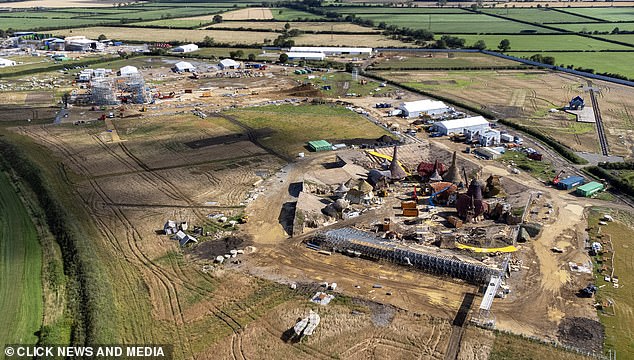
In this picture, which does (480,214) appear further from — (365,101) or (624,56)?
(624,56)

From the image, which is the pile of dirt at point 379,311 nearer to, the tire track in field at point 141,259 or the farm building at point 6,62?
the tire track in field at point 141,259

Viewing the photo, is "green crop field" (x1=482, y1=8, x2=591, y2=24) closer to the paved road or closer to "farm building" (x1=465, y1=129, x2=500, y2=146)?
the paved road

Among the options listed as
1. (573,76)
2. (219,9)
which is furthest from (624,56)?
(219,9)

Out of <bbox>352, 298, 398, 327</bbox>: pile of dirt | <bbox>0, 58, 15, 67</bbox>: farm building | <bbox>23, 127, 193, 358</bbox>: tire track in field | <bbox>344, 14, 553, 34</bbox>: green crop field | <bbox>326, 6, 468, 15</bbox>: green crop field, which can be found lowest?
<bbox>352, 298, 398, 327</bbox>: pile of dirt

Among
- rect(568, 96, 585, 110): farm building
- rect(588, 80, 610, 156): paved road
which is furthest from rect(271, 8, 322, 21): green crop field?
rect(568, 96, 585, 110): farm building

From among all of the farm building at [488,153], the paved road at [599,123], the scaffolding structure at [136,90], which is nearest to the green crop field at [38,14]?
the scaffolding structure at [136,90]

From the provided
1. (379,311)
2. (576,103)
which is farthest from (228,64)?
(379,311)
